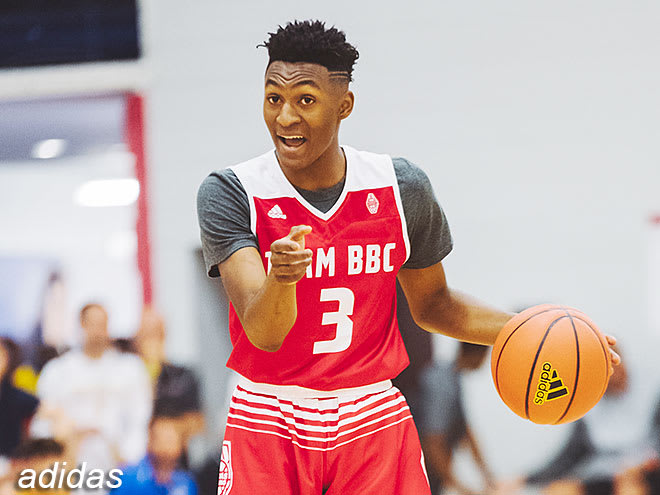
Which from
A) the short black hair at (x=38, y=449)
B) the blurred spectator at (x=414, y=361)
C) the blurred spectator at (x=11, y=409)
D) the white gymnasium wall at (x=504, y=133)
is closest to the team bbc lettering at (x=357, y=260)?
the blurred spectator at (x=414, y=361)

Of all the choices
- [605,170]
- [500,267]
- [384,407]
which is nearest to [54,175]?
[500,267]

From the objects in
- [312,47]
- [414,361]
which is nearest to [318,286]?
[312,47]

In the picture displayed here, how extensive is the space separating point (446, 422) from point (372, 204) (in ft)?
9.65

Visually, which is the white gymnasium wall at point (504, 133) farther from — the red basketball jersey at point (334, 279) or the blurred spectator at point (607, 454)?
the red basketball jersey at point (334, 279)

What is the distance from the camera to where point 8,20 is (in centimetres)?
539

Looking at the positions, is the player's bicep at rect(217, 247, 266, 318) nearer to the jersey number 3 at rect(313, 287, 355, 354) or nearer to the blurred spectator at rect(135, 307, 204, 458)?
the jersey number 3 at rect(313, 287, 355, 354)

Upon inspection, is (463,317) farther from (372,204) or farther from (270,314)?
(270,314)

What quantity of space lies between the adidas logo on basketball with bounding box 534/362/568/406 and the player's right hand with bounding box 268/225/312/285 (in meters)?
0.76

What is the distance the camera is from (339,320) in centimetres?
209

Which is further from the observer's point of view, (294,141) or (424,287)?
(424,287)

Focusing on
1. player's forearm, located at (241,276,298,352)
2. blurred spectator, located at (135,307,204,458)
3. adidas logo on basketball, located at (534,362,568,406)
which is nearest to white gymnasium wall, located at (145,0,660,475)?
blurred spectator, located at (135,307,204,458)

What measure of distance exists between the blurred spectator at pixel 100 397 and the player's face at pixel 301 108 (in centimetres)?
320

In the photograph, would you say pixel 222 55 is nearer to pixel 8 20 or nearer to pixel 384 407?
pixel 8 20

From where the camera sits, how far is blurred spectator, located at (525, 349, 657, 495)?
4.81 m
